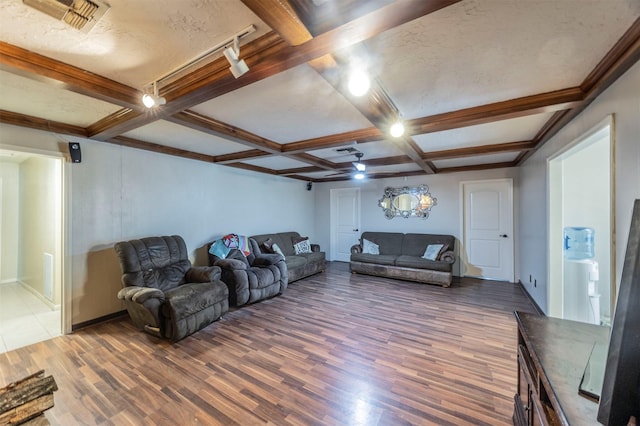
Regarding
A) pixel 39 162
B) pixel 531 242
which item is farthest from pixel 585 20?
pixel 39 162

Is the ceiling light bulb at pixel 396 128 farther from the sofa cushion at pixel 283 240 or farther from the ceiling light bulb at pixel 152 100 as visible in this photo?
the sofa cushion at pixel 283 240

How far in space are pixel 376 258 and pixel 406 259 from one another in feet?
1.99

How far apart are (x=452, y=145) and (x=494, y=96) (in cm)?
159

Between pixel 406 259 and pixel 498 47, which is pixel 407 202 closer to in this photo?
pixel 406 259

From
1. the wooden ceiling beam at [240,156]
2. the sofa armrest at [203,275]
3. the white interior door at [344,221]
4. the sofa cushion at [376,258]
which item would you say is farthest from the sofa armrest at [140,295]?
the white interior door at [344,221]

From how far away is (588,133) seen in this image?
2.05 metres

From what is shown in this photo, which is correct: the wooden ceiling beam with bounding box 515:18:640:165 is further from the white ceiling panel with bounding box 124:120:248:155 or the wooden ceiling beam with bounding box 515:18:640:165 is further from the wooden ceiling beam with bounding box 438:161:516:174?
the white ceiling panel with bounding box 124:120:248:155

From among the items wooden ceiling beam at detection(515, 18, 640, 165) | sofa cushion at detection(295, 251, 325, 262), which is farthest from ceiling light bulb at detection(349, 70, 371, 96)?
sofa cushion at detection(295, 251, 325, 262)

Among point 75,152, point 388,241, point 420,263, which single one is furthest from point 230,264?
point 388,241

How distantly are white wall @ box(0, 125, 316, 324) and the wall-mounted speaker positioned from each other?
0.22 ft

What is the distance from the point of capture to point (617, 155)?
1.66 meters

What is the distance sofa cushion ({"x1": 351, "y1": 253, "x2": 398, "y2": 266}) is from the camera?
5.21 metres

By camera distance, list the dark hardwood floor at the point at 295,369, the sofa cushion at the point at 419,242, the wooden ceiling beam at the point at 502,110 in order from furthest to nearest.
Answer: the sofa cushion at the point at 419,242 < the wooden ceiling beam at the point at 502,110 < the dark hardwood floor at the point at 295,369

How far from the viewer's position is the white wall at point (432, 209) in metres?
5.39
